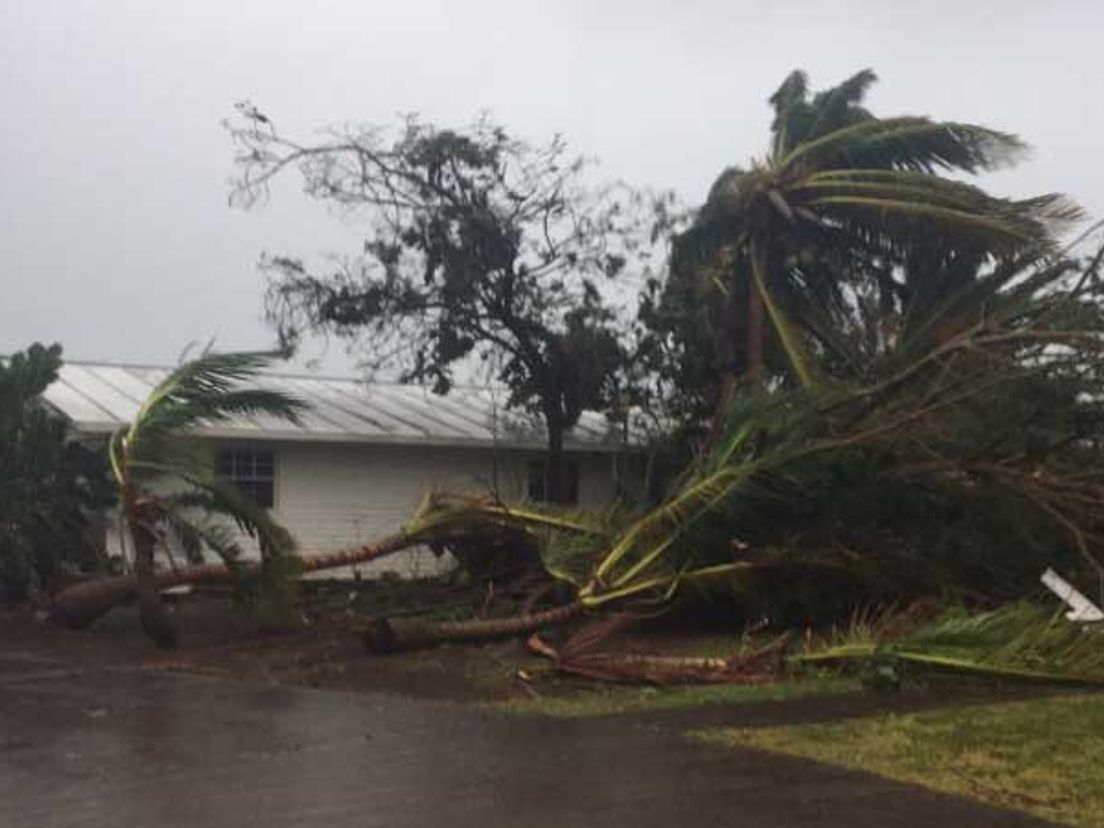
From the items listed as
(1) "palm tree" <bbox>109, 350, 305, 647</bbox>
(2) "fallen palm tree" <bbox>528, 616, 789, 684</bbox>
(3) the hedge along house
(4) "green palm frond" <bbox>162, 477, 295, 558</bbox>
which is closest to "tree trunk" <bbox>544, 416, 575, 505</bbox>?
(3) the hedge along house

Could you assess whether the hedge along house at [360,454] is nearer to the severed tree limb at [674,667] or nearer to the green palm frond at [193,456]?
the green palm frond at [193,456]

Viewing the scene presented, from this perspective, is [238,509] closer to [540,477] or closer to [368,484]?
[368,484]

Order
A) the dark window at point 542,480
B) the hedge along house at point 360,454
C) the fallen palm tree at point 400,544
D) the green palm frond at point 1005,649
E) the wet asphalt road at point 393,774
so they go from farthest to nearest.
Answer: the dark window at point 542,480, the hedge along house at point 360,454, the fallen palm tree at point 400,544, the green palm frond at point 1005,649, the wet asphalt road at point 393,774

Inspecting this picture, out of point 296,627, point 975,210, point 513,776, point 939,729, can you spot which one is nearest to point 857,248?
point 975,210

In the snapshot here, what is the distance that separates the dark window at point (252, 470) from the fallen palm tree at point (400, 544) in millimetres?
4112

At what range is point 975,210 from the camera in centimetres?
1812

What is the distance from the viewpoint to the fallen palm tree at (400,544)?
1542cm

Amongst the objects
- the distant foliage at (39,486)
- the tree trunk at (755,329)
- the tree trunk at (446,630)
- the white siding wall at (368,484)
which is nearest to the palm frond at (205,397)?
the distant foliage at (39,486)

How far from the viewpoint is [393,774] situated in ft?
27.8

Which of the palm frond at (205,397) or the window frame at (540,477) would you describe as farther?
the window frame at (540,477)

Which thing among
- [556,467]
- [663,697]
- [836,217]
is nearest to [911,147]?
[836,217]

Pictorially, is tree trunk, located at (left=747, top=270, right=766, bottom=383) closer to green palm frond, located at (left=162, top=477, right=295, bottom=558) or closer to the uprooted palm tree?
the uprooted palm tree

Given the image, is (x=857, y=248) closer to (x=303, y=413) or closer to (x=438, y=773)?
(x=303, y=413)

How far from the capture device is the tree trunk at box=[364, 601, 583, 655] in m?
14.0
